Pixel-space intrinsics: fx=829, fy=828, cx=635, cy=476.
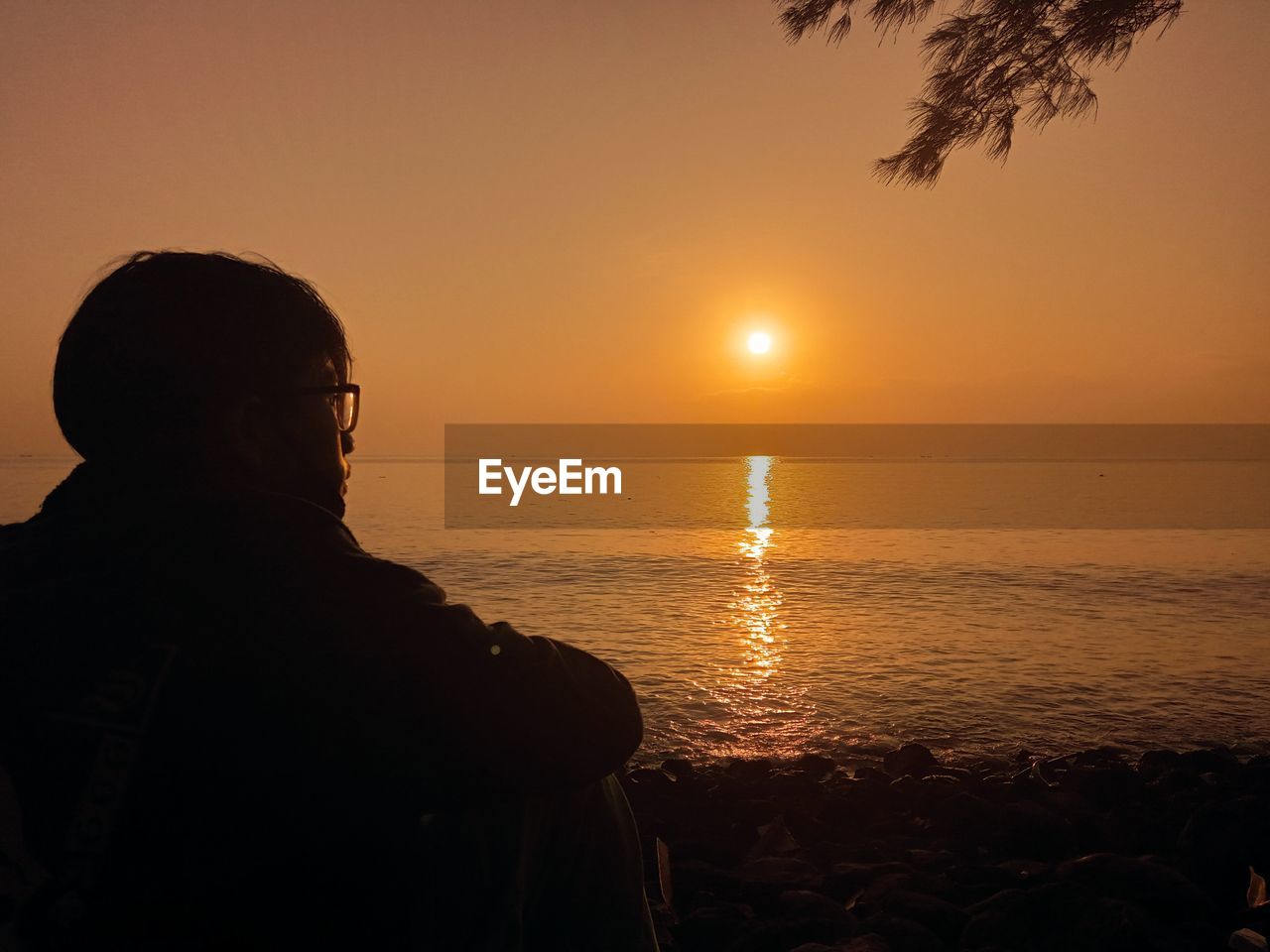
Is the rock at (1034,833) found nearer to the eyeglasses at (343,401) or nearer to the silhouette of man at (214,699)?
the silhouette of man at (214,699)

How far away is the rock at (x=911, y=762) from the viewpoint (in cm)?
725

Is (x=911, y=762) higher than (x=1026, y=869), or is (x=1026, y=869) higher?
(x=1026, y=869)

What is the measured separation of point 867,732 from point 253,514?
8.35 meters

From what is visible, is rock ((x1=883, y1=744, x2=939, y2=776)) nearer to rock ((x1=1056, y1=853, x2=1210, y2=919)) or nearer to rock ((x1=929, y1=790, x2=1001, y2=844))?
rock ((x1=929, y1=790, x2=1001, y2=844))

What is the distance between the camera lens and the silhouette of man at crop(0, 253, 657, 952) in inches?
50.3

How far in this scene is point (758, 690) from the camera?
34.0ft

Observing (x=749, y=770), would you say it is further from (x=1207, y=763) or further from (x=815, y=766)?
(x=1207, y=763)

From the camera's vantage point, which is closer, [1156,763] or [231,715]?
[231,715]

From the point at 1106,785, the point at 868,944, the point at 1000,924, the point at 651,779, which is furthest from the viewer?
the point at 651,779

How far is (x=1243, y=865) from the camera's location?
14.6ft

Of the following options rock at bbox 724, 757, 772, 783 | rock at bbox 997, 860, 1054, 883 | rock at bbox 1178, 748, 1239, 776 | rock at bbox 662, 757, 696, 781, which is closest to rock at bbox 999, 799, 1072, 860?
rock at bbox 997, 860, 1054, 883

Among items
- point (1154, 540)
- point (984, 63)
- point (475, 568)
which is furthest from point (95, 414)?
point (1154, 540)

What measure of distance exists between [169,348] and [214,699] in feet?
2.33

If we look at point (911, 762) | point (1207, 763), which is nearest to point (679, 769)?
point (911, 762)
